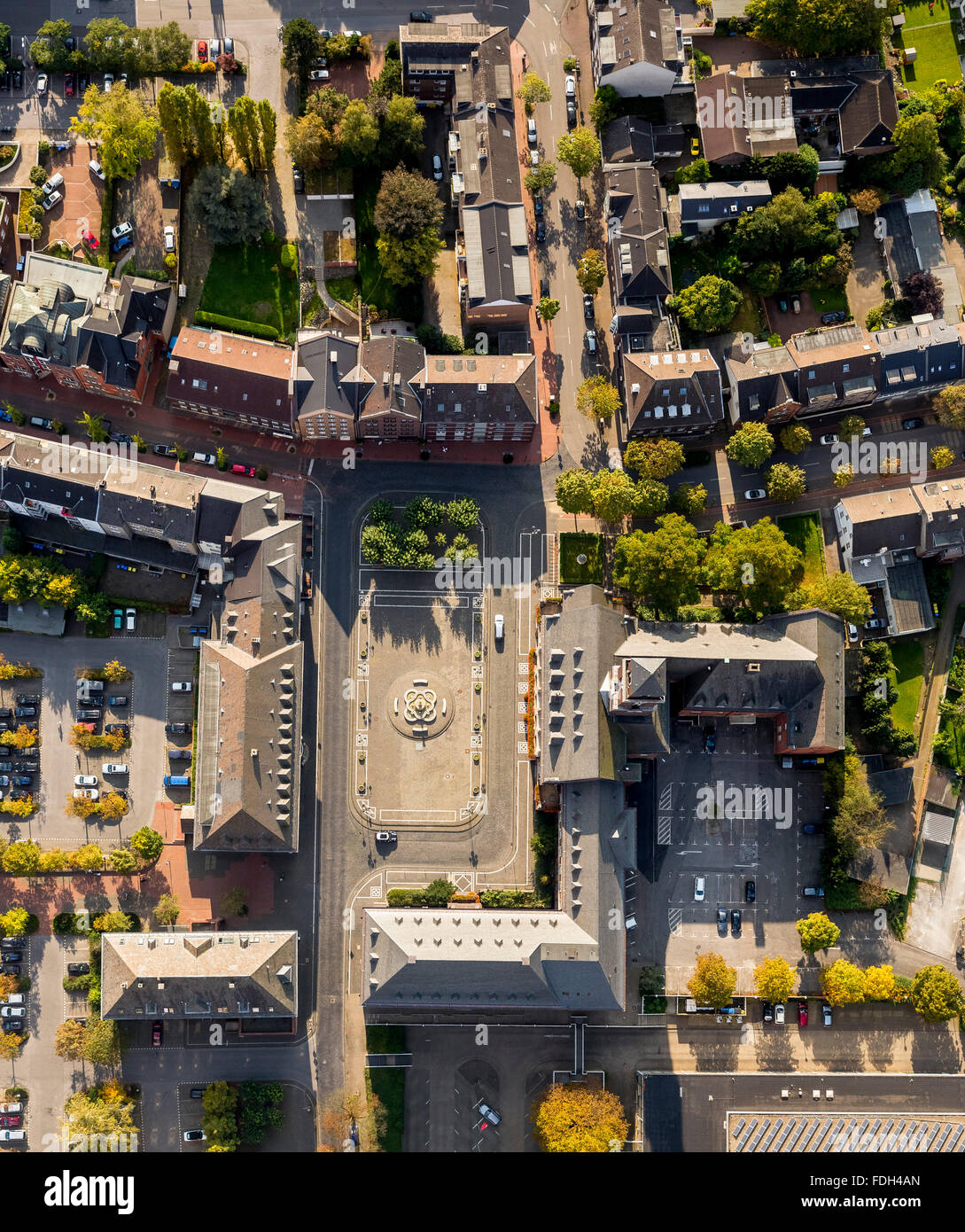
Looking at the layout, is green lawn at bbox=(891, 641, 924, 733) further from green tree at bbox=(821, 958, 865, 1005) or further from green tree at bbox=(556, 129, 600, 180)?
green tree at bbox=(556, 129, 600, 180)

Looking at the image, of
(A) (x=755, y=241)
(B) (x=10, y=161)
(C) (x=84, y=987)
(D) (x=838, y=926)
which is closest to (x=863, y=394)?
(A) (x=755, y=241)

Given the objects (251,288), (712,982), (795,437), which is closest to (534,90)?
(251,288)

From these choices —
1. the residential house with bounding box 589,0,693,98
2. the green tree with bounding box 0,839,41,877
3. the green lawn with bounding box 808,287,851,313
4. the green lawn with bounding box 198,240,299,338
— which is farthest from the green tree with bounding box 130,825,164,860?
the residential house with bounding box 589,0,693,98

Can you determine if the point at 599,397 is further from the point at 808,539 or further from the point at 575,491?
the point at 808,539

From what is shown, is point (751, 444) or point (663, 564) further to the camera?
point (751, 444)

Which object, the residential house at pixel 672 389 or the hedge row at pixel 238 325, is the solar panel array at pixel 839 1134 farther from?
the hedge row at pixel 238 325
